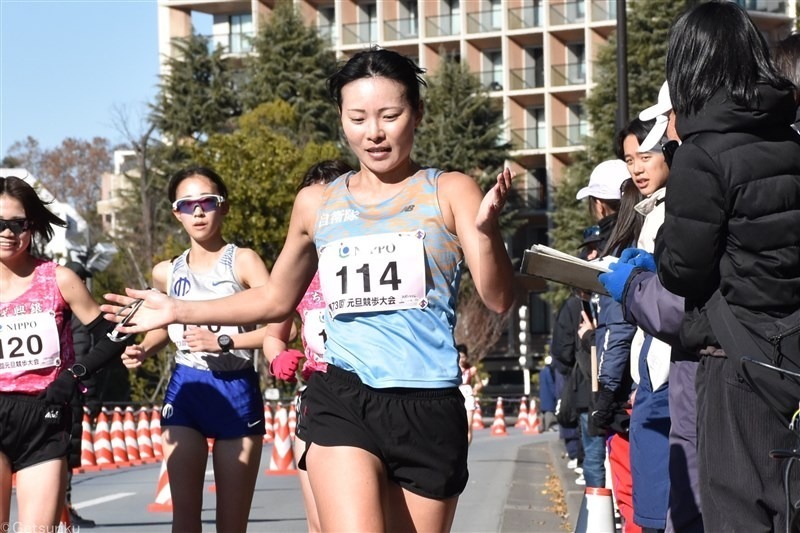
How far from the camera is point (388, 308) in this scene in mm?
5637

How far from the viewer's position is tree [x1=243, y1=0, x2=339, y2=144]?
67062 mm

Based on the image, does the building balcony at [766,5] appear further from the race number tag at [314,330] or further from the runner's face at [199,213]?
the race number tag at [314,330]

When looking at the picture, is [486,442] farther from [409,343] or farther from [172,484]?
[409,343]

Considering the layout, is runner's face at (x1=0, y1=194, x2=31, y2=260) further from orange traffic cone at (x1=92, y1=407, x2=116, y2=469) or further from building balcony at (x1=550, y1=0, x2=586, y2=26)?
building balcony at (x1=550, y1=0, x2=586, y2=26)

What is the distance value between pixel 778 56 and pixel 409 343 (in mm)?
1701

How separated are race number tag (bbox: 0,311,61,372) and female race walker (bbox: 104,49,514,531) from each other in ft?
6.83

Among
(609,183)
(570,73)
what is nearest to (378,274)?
(609,183)

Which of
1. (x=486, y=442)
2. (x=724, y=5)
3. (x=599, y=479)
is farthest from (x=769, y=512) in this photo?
(x=486, y=442)

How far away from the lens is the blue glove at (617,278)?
5625 millimetres

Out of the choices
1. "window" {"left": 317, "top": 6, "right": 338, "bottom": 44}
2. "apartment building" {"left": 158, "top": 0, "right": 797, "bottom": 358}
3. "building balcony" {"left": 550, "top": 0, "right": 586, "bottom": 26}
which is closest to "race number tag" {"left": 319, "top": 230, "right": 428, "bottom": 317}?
"apartment building" {"left": 158, "top": 0, "right": 797, "bottom": 358}

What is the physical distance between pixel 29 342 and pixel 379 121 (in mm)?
2957

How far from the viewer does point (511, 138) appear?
3145 inches

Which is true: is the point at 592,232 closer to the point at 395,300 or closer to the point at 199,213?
the point at 199,213

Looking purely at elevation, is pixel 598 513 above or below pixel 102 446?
above
